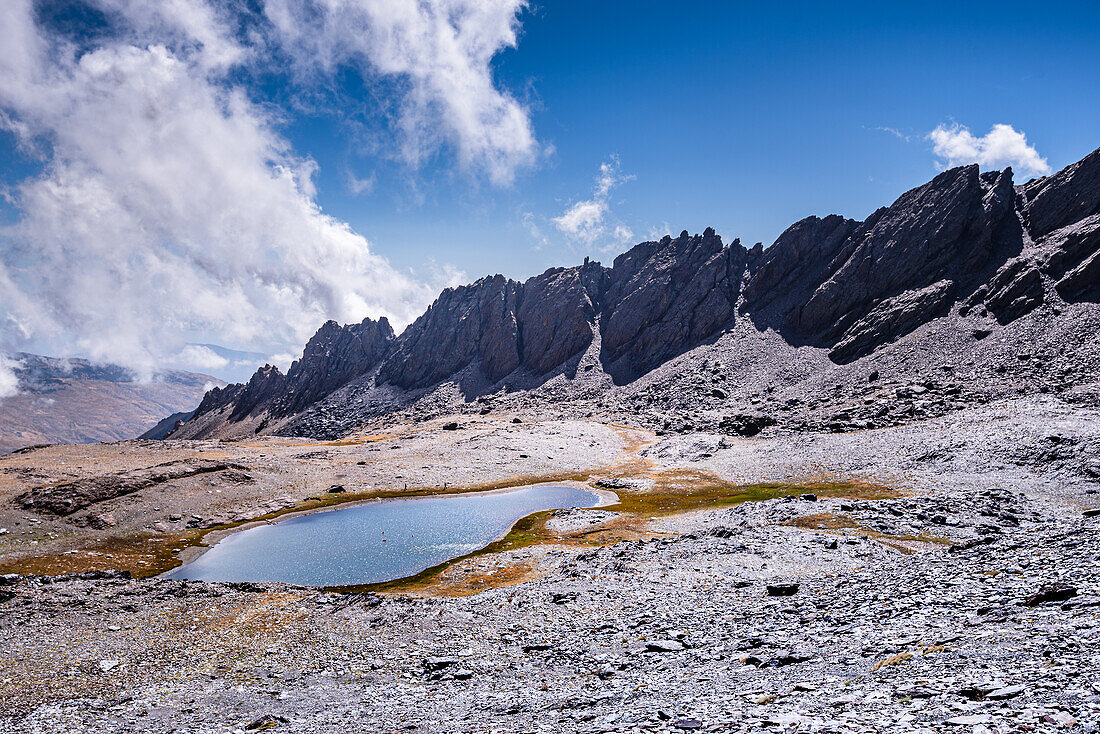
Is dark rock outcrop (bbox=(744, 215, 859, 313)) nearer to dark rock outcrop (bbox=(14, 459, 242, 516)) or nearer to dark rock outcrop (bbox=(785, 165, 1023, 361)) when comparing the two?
dark rock outcrop (bbox=(785, 165, 1023, 361))

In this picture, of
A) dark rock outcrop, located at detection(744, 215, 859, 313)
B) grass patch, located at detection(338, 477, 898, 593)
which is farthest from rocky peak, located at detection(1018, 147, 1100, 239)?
grass patch, located at detection(338, 477, 898, 593)

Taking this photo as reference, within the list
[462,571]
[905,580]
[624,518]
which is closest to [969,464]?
[624,518]

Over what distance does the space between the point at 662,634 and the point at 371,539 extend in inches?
1840

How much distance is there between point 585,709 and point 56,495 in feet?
257

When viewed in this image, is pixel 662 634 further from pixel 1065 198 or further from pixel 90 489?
pixel 1065 198

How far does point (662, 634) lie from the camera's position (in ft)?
85.6

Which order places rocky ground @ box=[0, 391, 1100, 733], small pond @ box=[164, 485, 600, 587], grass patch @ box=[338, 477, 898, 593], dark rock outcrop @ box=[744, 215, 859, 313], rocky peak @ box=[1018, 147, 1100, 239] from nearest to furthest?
rocky ground @ box=[0, 391, 1100, 733] < grass patch @ box=[338, 477, 898, 593] < small pond @ box=[164, 485, 600, 587] < rocky peak @ box=[1018, 147, 1100, 239] < dark rock outcrop @ box=[744, 215, 859, 313]

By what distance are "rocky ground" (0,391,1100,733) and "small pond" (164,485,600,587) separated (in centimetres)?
896

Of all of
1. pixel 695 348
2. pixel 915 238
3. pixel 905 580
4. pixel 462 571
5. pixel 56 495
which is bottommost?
pixel 462 571

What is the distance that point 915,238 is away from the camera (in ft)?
520

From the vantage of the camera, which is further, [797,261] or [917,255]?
[797,261]

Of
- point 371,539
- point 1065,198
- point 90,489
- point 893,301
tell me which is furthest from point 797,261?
point 90,489

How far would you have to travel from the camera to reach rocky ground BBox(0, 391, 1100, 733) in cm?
1527

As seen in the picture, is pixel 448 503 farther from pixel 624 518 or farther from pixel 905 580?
pixel 905 580
